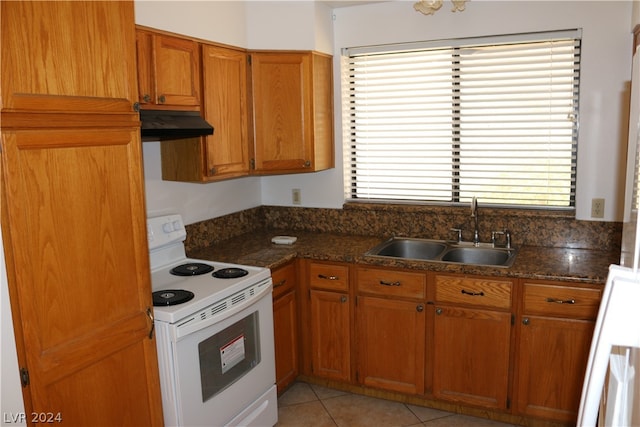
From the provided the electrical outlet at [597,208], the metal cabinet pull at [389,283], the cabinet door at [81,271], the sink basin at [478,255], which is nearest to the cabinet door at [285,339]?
the metal cabinet pull at [389,283]

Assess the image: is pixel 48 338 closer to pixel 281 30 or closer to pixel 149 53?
pixel 149 53

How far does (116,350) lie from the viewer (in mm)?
1927

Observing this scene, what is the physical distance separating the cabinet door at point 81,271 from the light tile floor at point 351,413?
1.20 meters

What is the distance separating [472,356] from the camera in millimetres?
2918

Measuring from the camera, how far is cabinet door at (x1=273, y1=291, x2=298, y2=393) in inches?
122

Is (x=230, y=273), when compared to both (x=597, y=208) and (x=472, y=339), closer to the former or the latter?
(x=472, y=339)

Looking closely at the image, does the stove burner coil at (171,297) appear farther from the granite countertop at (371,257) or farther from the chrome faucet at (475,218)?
the chrome faucet at (475,218)

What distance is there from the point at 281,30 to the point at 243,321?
5.72 ft

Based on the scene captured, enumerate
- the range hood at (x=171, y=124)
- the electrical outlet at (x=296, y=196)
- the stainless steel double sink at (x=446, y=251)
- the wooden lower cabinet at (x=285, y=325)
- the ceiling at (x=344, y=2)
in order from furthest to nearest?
the electrical outlet at (x=296, y=196) → the ceiling at (x=344, y=2) → the stainless steel double sink at (x=446, y=251) → the wooden lower cabinet at (x=285, y=325) → the range hood at (x=171, y=124)

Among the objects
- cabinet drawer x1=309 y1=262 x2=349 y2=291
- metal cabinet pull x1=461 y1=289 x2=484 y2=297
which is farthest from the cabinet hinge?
metal cabinet pull x1=461 y1=289 x2=484 y2=297

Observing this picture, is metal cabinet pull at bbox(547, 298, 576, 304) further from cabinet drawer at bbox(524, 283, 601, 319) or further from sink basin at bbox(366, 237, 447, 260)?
sink basin at bbox(366, 237, 447, 260)

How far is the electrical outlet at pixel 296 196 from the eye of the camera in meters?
3.85

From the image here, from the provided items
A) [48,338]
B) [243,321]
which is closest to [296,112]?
[243,321]

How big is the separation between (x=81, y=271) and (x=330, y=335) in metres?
1.80
